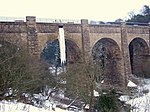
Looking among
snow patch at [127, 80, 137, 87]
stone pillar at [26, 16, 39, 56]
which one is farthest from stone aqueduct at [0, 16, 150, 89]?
snow patch at [127, 80, 137, 87]

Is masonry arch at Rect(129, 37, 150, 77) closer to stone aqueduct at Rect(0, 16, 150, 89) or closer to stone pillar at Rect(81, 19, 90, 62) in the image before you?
stone aqueduct at Rect(0, 16, 150, 89)

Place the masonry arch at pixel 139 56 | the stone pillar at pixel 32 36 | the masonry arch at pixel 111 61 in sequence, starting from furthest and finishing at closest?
1. the masonry arch at pixel 139 56
2. the masonry arch at pixel 111 61
3. the stone pillar at pixel 32 36

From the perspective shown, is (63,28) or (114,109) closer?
(114,109)

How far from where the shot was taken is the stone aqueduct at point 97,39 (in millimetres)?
24928

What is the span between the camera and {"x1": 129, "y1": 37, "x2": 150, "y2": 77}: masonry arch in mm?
37750

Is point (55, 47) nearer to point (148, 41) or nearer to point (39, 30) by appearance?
point (148, 41)

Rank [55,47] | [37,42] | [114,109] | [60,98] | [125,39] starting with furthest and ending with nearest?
[55,47] < [125,39] < [37,42] < [60,98] < [114,109]

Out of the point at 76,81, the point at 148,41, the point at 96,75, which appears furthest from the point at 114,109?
the point at 148,41

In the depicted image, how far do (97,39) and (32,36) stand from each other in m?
7.60

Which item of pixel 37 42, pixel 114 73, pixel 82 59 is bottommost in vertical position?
pixel 114 73

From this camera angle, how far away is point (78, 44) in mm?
29094

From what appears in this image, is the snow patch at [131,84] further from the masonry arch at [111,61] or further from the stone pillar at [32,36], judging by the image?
the stone pillar at [32,36]

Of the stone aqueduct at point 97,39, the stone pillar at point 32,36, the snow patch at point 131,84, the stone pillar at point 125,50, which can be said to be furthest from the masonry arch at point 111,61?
the stone pillar at point 32,36

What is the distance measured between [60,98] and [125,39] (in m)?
12.2
